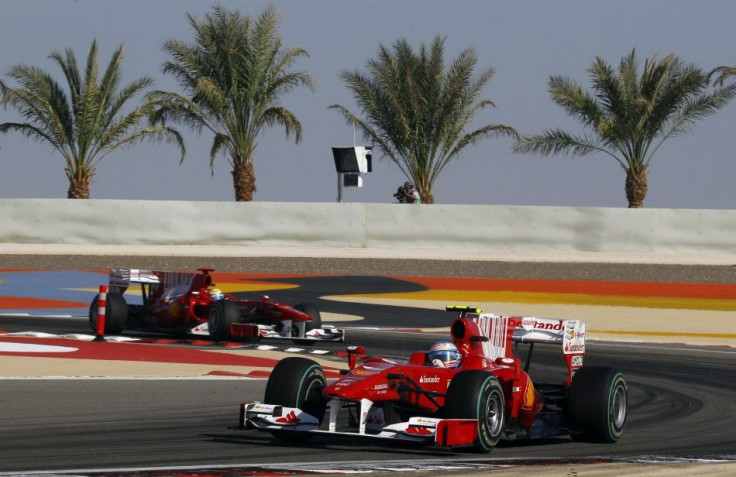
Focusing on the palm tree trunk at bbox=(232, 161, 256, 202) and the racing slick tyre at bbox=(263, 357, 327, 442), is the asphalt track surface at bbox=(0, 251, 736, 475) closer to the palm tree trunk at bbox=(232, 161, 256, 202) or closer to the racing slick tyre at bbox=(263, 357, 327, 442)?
the racing slick tyre at bbox=(263, 357, 327, 442)

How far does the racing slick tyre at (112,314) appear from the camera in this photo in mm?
20703

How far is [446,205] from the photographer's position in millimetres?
39312

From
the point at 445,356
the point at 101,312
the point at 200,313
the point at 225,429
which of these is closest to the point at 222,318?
the point at 200,313

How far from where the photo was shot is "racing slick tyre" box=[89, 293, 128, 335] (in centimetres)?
2070

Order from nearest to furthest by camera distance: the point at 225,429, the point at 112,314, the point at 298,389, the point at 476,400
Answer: the point at 476,400 → the point at 298,389 → the point at 225,429 → the point at 112,314

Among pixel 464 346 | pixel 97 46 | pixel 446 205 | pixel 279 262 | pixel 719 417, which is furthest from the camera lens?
pixel 97 46

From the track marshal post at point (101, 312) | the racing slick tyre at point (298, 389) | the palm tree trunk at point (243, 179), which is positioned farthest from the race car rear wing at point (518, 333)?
the palm tree trunk at point (243, 179)

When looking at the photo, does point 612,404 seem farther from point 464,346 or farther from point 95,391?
point 95,391

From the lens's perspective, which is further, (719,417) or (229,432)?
(719,417)

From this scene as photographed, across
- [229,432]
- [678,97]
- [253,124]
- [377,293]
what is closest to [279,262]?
[377,293]

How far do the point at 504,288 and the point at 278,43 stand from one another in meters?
18.0

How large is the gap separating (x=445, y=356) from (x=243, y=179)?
36.8 metres

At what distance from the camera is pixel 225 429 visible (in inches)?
474

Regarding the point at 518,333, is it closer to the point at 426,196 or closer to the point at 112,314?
the point at 112,314
